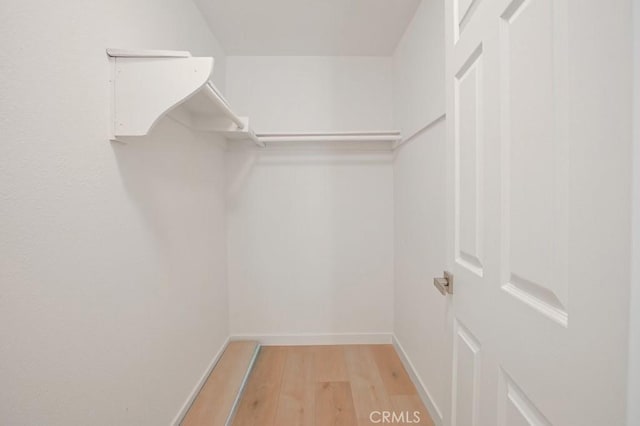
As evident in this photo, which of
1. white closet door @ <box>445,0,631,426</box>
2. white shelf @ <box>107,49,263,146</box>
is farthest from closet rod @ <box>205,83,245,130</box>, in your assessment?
white closet door @ <box>445,0,631,426</box>

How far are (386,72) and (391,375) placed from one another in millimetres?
2422

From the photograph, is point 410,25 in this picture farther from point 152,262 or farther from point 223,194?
point 152,262

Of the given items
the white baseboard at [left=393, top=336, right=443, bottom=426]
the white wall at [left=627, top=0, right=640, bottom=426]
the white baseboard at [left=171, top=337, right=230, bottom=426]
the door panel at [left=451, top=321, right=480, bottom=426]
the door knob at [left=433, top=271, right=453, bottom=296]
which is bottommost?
the white baseboard at [left=393, top=336, right=443, bottom=426]

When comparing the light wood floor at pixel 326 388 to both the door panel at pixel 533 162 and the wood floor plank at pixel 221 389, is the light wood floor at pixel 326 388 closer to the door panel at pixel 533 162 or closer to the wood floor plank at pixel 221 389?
the wood floor plank at pixel 221 389

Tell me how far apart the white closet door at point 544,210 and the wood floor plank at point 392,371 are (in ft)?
3.74

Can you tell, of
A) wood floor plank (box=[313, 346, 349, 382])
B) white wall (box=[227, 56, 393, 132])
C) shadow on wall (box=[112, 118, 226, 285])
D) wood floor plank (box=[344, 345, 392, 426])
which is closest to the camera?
shadow on wall (box=[112, 118, 226, 285])

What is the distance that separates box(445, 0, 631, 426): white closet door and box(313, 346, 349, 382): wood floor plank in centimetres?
129

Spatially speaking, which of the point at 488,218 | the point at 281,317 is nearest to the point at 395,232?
the point at 281,317

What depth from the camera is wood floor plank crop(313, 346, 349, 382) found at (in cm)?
200

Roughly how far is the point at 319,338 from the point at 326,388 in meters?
0.60

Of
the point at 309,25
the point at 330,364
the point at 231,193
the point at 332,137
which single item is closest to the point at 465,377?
the point at 330,364

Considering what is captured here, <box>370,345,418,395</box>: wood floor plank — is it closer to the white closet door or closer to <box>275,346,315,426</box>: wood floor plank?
<box>275,346,315,426</box>: wood floor plank

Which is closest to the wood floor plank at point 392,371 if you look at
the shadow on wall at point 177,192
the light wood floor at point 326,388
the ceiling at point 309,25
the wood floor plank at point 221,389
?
the light wood floor at point 326,388

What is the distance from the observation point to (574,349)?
1.55 ft
